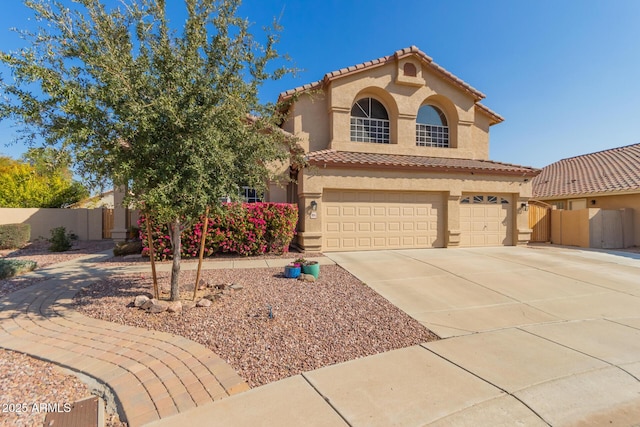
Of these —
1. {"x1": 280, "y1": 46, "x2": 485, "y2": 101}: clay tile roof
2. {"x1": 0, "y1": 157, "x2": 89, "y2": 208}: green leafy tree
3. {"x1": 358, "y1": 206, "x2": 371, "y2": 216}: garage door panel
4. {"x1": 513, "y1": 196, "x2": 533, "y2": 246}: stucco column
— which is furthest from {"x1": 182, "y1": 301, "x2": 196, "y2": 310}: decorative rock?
{"x1": 0, "y1": 157, "x2": 89, "y2": 208}: green leafy tree

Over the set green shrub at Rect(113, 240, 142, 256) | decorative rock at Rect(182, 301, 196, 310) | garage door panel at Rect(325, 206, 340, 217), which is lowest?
decorative rock at Rect(182, 301, 196, 310)

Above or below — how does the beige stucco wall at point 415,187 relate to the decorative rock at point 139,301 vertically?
above

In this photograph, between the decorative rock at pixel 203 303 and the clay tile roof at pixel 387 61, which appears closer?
the decorative rock at pixel 203 303

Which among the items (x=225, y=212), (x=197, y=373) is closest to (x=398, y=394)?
(x=197, y=373)

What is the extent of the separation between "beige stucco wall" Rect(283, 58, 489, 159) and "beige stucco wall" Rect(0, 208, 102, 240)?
11777 millimetres

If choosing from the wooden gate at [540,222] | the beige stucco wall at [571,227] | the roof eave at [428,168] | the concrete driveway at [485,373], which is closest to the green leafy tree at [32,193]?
the roof eave at [428,168]

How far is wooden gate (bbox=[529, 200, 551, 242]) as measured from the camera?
1597 cm

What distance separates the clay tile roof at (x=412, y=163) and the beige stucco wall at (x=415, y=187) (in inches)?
10.5

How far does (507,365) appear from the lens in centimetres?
382

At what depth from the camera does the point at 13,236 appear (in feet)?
44.0

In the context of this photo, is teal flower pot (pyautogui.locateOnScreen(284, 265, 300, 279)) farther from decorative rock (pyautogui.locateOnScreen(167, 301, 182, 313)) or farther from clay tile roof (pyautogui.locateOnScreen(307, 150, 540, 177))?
clay tile roof (pyautogui.locateOnScreen(307, 150, 540, 177))

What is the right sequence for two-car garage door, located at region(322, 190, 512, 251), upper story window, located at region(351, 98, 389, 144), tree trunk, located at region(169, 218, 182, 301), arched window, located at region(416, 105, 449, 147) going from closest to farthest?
tree trunk, located at region(169, 218, 182, 301), two-car garage door, located at region(322, 190, 512, 251), upper story window, located at region(351, 98, 389, 144), arched window, located at region(416, 105, 449, 147)

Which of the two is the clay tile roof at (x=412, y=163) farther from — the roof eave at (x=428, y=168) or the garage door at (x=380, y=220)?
the garage door at (x=380, y=220)

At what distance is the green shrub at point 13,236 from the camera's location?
1316 centimetres
